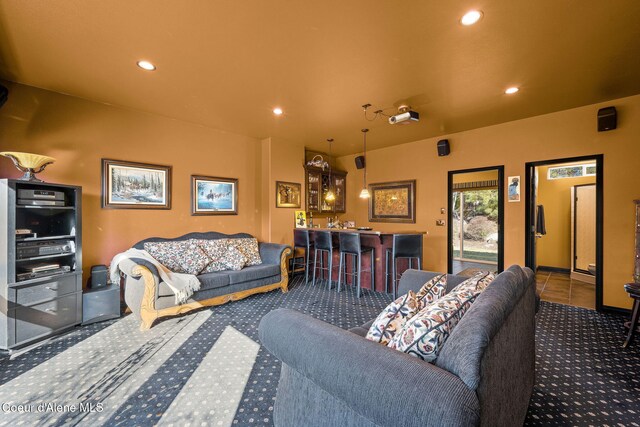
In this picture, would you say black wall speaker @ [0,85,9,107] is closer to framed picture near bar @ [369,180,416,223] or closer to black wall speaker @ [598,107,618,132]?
framed picture near bar @ [369,180,416,223]

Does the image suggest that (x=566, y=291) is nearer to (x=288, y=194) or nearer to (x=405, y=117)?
(x=405, y=117)

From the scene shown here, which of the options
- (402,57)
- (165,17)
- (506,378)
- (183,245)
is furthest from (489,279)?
(183,245)

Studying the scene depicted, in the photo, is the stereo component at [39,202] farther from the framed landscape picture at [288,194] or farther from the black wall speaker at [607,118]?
the black wall speaker at [607,118]

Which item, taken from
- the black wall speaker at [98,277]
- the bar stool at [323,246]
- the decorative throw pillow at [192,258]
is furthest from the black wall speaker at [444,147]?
the black wall speaker at [98,277]

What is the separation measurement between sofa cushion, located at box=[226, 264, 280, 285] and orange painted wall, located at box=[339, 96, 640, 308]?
2824 millimetres

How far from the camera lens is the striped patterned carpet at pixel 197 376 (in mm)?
1779

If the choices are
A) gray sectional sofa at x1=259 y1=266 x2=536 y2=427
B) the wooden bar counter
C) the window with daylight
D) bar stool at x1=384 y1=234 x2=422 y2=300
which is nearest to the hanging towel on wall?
the window with daylight

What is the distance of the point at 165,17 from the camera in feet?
6.77

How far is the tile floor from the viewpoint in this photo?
4055 mm

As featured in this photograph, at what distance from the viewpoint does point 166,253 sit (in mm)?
3773

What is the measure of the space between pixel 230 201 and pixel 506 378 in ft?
15.1

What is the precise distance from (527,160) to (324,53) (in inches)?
144

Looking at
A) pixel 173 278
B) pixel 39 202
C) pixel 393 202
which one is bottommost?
pixel 173 278

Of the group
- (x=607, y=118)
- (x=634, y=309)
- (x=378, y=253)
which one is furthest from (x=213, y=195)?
(x=607, y=118)
